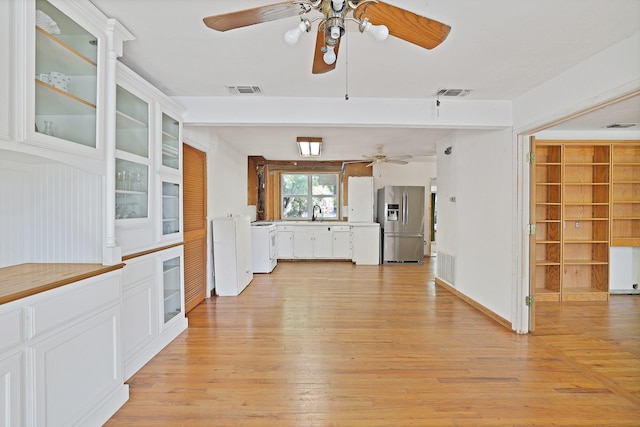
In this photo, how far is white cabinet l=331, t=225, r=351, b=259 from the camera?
23.9 feet

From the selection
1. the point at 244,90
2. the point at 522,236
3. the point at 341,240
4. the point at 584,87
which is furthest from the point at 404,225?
the point at 244,90

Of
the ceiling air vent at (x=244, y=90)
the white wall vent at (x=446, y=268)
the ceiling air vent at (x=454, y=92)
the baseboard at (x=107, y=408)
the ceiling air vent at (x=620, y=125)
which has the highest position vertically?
the ceiling air vent at (x=244, y=90)

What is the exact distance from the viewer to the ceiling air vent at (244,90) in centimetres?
310

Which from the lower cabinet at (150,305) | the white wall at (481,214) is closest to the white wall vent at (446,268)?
the white wall at (481,214)

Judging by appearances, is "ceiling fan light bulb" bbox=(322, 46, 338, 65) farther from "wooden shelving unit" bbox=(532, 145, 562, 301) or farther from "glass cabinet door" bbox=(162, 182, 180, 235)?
"wooden shelving unit" bbox=(532, 145, 562, 301)

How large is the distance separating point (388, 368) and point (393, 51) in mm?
2428

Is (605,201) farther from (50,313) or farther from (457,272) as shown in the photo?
(50,313)

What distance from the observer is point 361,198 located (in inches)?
298

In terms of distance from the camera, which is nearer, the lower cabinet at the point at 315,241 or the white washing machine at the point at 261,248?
the white washing machine at the point at 261,248

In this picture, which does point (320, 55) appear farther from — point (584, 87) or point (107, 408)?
point (107, 408)

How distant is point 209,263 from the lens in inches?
180

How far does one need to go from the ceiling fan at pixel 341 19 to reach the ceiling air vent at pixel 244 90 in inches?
62.6

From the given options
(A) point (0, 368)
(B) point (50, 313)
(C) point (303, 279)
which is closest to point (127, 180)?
(B) point (50, 313)

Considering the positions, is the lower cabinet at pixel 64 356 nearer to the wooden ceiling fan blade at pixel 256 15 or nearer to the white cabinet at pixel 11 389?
the white cabinet at pixel 11 389
